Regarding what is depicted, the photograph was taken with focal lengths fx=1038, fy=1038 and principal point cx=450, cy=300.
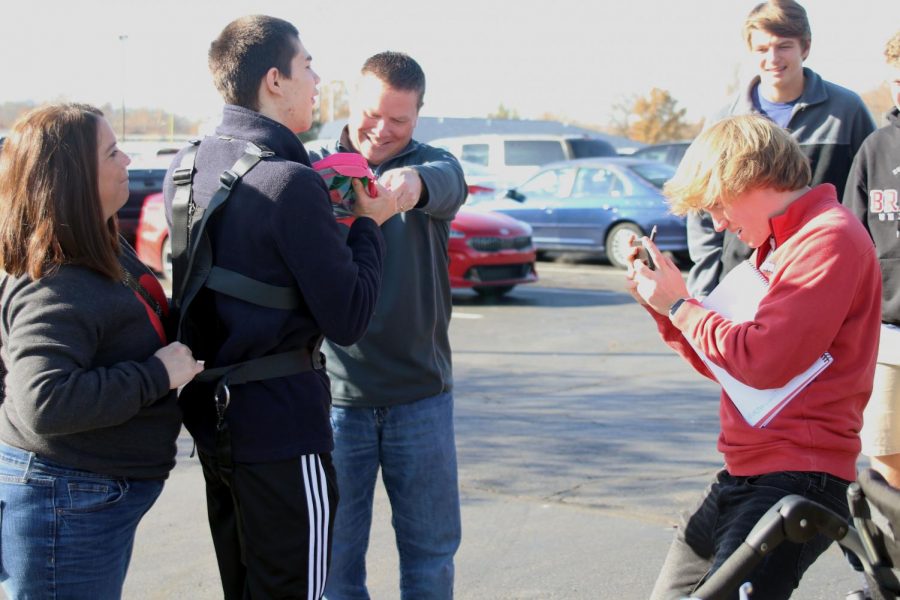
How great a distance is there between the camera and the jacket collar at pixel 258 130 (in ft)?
8.70

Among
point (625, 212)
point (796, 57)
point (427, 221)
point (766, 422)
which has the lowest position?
Result: point (625, 212)

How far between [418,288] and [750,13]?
6.38 ft

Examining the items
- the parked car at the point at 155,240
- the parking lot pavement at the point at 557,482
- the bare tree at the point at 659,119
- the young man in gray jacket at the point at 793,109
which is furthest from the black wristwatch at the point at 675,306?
the bare tree at the point at 659,119

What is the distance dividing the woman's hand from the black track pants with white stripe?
0.25 m

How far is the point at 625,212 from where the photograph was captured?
14.9m

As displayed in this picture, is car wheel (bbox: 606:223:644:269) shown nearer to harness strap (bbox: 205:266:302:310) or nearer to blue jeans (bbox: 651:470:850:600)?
blue jeans (bbox: 651:470:850:600)

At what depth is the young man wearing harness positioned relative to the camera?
2.54 m

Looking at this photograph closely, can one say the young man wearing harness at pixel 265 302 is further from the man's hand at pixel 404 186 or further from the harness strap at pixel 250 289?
the man's hand at pixel 404 186

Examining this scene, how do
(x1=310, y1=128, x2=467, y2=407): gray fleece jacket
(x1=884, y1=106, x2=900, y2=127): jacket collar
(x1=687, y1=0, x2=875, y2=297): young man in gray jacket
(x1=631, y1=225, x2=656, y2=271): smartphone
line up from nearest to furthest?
1. (x1=631, y1=225, x2=656, y2=271): smartphone
2. (x1=310, y1=128, x2=467, y2=407): gray fleece jacket
3. (x1=884, y1=106, x2=900, y2=127): jacket collar
4. (x1=687, y1=0, x2=875, y2=297): young man in gray jacket

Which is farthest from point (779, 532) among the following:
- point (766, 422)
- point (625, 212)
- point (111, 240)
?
point (625, 212)

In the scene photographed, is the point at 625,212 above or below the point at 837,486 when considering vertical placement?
below

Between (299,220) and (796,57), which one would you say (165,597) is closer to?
(299,220)

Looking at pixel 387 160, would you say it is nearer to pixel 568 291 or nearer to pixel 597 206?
pixel 568 291

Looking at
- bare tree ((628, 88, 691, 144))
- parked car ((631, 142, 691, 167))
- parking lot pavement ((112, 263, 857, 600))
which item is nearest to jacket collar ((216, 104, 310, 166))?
parking lot pavement ((112, 263, 857, 600))
